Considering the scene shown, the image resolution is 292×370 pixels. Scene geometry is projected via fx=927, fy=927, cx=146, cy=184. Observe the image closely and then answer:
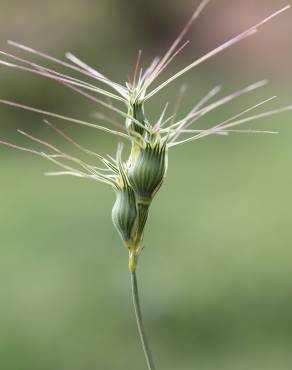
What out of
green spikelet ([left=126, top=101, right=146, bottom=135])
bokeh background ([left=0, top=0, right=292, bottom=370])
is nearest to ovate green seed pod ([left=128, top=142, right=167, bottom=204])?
green spikelet ([left=126, top=101, right=146, bottom=135])

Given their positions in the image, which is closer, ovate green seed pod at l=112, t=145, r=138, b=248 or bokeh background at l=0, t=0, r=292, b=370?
ovate green seed pod at l=112, t=145, r=138, b=248

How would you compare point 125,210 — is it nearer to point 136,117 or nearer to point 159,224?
point 136,117

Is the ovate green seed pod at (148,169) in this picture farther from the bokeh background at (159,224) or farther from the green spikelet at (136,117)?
the bokeh background at (159,224)

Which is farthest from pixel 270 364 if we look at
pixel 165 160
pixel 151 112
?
pixel 151 112

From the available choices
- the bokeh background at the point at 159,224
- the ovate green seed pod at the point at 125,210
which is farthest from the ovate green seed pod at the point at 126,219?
the bokeh background at the point at 159,224

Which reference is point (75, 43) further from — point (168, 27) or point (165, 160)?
point (165, 160)

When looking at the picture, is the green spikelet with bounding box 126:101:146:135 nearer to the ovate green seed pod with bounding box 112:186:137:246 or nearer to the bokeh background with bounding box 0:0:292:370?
the ovate green seed pod with bounding box 112:186:137:246
